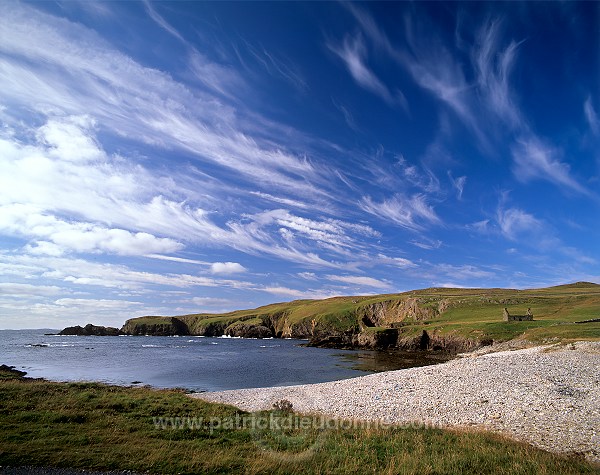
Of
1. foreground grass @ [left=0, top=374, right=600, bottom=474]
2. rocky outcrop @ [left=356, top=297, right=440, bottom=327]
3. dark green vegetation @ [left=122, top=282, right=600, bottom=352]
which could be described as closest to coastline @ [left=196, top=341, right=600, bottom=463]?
foreground grass @ [left=0, top=374, right=600, bottom=474]

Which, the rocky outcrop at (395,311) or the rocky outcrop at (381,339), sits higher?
the rocky outcrop at (395,311)

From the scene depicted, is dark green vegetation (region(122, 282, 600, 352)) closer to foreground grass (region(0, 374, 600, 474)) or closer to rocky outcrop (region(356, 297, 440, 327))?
rocky outcrop (region(356, 297, 440, 327))

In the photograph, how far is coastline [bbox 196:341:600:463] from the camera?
18656mm

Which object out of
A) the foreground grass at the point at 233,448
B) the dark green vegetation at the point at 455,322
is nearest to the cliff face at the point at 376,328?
the dark green vegetation at the point at 455,322

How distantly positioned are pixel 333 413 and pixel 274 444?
1017cm

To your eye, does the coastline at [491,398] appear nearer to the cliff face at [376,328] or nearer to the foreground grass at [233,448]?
the foreground grass at [233,448]

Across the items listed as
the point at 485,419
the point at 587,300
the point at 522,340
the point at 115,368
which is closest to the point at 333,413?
the point at 485,419

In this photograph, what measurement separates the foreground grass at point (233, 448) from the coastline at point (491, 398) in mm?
3831

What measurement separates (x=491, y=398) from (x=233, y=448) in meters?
20.2

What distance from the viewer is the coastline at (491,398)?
18.7 meters

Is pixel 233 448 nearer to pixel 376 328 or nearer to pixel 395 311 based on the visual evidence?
pixel 376 328

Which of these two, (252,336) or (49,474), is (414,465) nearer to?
(49,474)

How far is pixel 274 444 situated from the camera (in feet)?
51.7

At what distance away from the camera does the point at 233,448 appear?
1482 centimetres
